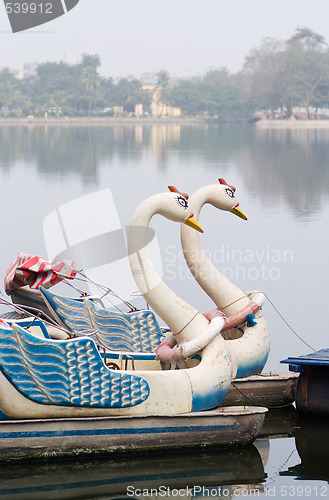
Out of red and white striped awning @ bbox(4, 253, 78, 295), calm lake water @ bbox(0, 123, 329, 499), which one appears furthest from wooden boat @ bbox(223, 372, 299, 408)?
red and white striped awning @ bbox(4, 253, 78, 295)

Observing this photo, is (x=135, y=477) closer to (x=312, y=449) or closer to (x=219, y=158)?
(x=312, y=449)

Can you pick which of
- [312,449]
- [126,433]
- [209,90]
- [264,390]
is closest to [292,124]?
[209,90]

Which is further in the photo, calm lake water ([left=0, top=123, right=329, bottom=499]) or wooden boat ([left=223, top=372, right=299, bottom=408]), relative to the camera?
wooden boat ([left=223, top=372, right=299, bottom=408])

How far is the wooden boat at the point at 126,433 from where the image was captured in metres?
8.91

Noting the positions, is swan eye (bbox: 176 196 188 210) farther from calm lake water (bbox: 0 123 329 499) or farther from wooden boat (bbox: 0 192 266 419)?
calm lake water (bbox: 0 123 329 499)

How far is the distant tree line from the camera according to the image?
449ft

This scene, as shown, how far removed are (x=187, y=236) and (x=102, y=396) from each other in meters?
2.70

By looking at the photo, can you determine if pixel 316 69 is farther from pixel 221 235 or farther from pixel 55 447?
pixel 55 447

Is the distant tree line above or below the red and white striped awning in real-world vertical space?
above

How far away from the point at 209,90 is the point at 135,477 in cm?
14623

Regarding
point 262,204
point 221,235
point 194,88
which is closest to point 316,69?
point 194,88

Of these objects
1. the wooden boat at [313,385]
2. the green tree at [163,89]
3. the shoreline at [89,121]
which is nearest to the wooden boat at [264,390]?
the wooden boat at [313,385]

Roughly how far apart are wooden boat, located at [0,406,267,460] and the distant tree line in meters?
121

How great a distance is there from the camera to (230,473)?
30.2 feet
